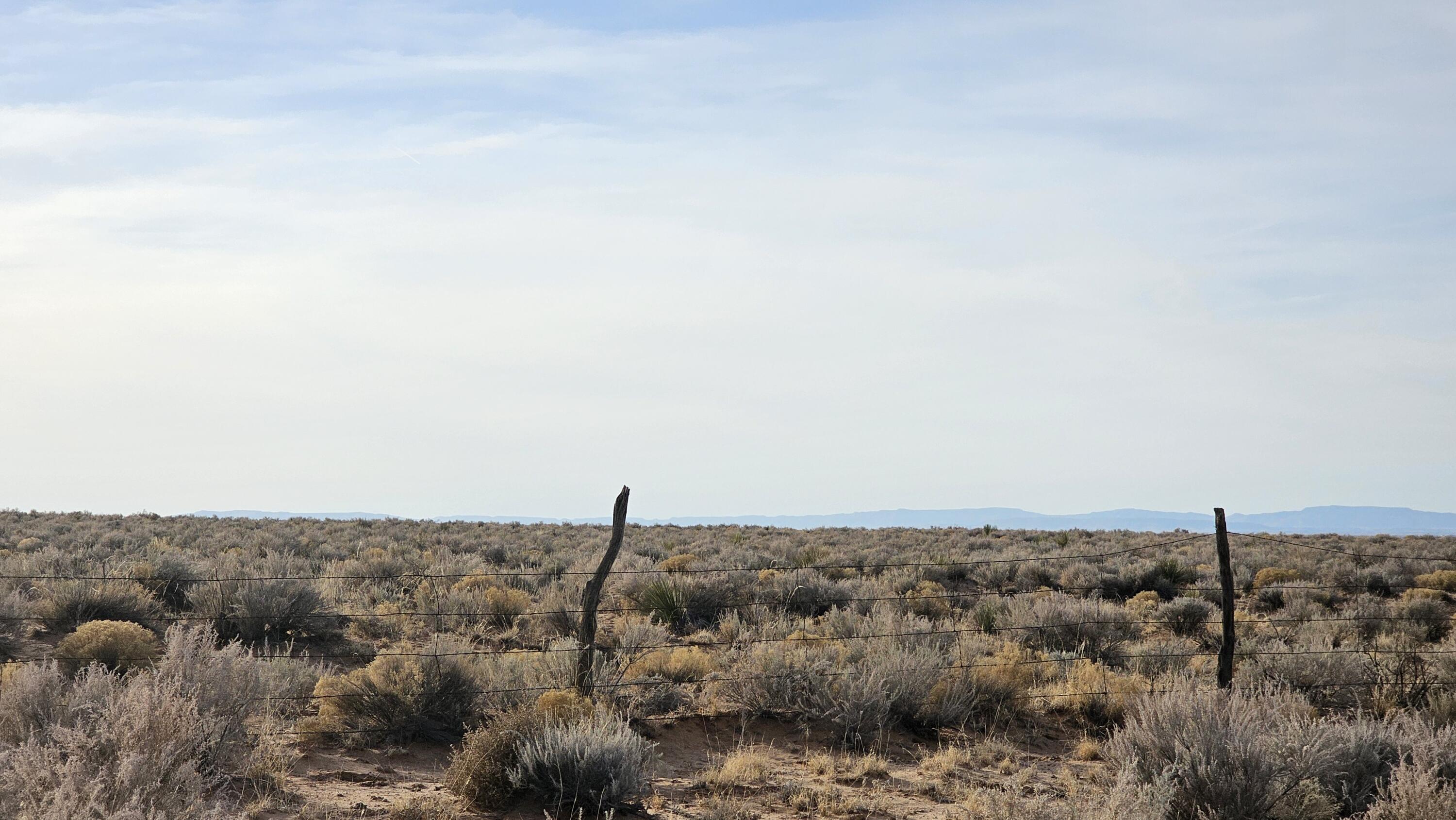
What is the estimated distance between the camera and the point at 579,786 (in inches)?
265

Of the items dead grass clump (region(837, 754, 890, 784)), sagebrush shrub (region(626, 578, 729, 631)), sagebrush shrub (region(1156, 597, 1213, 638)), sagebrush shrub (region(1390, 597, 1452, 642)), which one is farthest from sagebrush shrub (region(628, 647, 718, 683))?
sagebrush shrub (region(1390, 597, 1452, 642))

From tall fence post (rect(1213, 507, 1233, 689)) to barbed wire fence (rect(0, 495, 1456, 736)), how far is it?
11mm

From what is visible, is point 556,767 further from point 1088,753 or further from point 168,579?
point 168,579

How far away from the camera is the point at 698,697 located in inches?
394

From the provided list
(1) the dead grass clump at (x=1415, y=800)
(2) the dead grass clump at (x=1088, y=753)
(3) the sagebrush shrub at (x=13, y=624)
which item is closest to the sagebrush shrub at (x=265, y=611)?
(3) the sagebrush shrub at (x=13, y=624)

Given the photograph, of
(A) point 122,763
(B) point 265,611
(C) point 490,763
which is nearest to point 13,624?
(B) point 265,611

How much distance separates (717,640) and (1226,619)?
6145mm

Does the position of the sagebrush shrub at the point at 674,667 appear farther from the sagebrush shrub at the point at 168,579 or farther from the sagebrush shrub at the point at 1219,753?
the sagebrush shrub at the point at 168,579

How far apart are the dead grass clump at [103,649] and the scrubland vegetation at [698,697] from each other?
0.09 feet

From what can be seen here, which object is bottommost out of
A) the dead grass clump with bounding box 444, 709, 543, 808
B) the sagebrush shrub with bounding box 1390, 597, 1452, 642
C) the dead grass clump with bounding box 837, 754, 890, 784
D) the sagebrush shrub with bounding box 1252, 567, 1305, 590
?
the dead grass clump with bounding box 837, 754, 890, 784

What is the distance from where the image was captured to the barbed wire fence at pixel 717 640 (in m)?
8.90

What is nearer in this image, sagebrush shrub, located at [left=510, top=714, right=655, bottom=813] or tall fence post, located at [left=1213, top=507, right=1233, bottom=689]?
sagebrush shrub, located at [left=510, top=714, right=655, bottom=813]

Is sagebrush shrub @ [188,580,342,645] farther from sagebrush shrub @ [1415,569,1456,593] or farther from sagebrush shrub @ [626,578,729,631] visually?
sagebrush shrub @ [1415,569,1456,593]

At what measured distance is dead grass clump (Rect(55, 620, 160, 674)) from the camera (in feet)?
30.5
